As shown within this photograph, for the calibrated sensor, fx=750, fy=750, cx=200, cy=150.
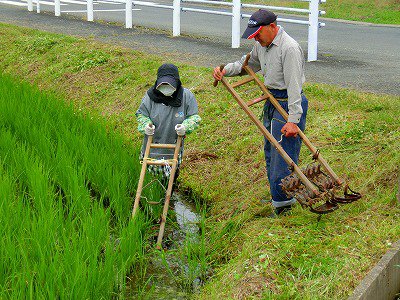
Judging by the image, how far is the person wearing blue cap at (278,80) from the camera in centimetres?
504

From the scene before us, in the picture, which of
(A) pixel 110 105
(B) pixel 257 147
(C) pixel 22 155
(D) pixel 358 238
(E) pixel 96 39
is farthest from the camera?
(E) pixel 96 39

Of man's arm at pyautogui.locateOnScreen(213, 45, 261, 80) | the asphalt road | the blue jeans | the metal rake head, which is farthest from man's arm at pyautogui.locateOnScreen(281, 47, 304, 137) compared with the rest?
the asphalt road

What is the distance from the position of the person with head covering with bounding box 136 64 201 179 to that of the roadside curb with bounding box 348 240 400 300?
1.77m

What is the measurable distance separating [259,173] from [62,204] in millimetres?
1848

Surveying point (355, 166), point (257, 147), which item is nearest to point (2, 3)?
point (257, 147)

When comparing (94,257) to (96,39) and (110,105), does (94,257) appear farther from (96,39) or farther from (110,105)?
(96,39)

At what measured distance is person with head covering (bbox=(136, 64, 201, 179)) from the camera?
5574 millimetres

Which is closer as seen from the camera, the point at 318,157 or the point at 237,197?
the point at 318,157

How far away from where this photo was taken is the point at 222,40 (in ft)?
40.0

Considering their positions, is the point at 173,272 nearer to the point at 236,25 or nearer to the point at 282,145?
the point at 282,145

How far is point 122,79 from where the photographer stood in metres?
9.61

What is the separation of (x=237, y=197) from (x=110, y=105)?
10.8 feet

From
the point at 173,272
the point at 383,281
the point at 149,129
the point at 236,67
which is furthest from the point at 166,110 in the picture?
the point at 383,281

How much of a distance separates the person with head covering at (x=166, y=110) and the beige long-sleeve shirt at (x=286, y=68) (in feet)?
1.63
